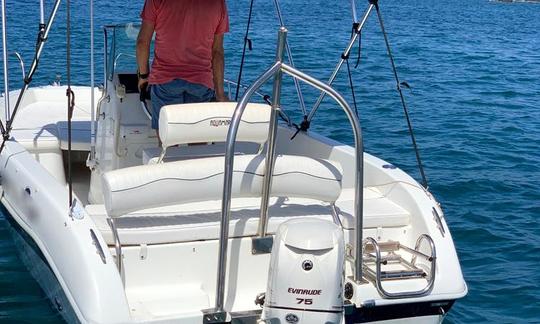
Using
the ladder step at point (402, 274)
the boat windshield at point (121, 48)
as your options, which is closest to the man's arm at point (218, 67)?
the boat windshield at point (121, 48)

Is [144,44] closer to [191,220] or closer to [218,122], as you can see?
[218,122]

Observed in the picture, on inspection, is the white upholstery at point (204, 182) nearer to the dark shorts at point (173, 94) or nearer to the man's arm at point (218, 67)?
the dark shorts at point (173, 94)

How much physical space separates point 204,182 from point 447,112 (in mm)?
9657

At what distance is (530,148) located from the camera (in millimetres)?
11086

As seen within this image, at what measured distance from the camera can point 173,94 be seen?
524 centimetres

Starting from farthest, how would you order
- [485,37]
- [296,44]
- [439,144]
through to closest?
[485,37]
[296,44]
[439,144]

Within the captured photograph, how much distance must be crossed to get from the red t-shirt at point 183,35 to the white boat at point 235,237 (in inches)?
20.2

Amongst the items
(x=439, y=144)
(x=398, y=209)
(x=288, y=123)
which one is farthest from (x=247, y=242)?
(x=439, y=144)

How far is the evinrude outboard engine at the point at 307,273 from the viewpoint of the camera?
3.57m

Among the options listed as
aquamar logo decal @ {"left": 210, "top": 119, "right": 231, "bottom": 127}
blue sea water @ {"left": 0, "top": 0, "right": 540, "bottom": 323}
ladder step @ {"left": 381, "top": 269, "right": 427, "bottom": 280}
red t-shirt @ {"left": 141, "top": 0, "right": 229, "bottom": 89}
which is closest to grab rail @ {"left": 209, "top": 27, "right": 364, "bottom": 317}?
ladder step @ {"left": 381, "top": 269, "right": 427, "bottom": 280}

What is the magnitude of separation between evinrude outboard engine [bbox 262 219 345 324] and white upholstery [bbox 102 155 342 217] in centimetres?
51

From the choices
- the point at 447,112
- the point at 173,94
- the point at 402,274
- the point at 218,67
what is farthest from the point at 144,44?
the point at 447,112

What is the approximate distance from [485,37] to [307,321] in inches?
930

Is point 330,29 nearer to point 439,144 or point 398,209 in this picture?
point 439,144
